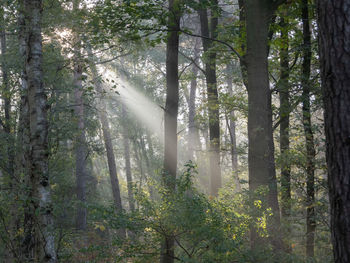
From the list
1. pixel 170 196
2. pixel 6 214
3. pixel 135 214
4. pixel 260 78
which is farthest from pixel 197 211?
pixel 6 214

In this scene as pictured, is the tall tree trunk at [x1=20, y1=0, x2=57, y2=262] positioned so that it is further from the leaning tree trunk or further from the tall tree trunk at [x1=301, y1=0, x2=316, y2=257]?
the tall tree trunk at [x1=301, y1=0, x2=316, y2=257]

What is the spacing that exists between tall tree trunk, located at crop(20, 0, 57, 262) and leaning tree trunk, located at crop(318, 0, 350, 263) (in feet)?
13.3

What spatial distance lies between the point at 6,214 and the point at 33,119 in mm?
3109

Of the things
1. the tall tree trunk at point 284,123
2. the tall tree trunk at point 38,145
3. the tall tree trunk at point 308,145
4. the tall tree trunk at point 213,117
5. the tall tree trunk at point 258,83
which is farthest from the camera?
the tall tree trunk at point 213,117

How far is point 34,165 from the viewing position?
5.79 m

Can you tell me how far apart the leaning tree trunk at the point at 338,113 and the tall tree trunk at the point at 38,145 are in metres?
4.05

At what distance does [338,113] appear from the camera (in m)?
2.75

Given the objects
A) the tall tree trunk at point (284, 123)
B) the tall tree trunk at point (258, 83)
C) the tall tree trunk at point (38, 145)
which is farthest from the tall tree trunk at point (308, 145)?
the tall tree trunk at point (38, 145)

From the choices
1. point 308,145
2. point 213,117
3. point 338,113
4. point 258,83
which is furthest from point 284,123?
point 338,113

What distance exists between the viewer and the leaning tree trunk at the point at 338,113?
2.69m

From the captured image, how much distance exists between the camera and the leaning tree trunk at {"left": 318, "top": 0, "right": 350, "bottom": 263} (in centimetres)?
269

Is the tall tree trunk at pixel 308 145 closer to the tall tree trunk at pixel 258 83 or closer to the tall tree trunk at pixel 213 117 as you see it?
the tall tree trunk at pixel 258 83

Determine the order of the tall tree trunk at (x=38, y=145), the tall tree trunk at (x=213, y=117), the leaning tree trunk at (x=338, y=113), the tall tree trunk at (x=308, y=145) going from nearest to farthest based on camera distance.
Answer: the leaning tree trunk at (x=338, y=113), the tall tree trunk at (x=38, y=145), the tall tree trunk at (x=308, y=145), the tall tree trunk at (x=213, y=117)

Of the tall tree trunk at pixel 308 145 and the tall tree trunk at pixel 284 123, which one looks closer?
the tall tree trunk at pixel 308 145
